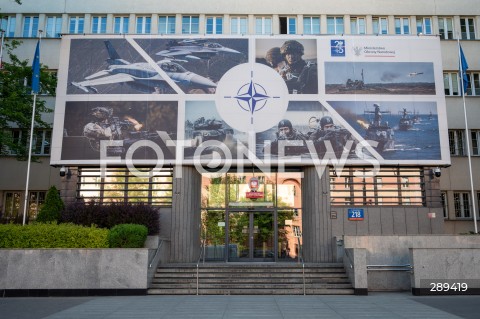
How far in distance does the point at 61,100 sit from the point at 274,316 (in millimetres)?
14784

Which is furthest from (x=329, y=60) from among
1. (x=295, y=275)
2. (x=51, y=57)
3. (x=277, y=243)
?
(x=51, y=57)

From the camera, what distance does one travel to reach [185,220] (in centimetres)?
1920

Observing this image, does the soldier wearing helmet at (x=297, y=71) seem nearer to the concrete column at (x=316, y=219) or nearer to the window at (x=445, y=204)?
the concrete column at (x=316, y=219)

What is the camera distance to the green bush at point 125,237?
15.6 meters

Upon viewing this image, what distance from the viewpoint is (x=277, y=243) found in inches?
784

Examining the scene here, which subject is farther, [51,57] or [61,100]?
[51,57]

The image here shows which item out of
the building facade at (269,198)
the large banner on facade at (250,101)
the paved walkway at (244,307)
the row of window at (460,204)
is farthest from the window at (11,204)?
the row of window at (460,204)

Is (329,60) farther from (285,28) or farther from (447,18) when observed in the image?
(447,18)

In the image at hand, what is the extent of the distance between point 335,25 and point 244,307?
62.5 feet

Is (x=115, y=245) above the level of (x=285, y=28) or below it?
below

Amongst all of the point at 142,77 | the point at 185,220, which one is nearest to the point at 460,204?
the point at 185,220

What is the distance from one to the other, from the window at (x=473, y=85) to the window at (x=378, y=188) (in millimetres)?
8784

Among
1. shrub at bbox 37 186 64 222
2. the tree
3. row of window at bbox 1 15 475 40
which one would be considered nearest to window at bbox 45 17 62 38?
row of window at bbox 1 15 475 40

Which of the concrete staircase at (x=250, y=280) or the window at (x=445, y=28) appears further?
the window at (x=445, y=28)
